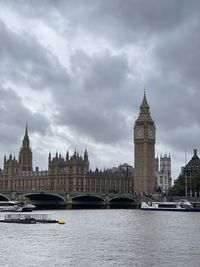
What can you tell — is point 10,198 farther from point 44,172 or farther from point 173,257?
point 173,257

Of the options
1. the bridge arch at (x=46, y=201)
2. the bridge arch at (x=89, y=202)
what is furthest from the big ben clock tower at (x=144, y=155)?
the bridge arch at (x=46, y=201)

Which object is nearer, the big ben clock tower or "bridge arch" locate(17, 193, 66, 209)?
"bridge arch" locate(17, 193, 66, 209)

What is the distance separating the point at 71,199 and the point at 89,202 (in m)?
17.5

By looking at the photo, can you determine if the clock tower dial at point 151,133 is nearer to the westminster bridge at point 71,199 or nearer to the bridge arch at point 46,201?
the westminster bridge at point 71,199

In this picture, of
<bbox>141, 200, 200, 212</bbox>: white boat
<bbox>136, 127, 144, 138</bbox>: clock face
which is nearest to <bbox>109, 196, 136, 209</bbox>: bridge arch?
<bbox>141, 200, 200, 212</bbox>: white boat

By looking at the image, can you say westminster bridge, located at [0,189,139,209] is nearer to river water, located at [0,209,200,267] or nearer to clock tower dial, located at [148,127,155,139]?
clock tower dial, located at [148,127,155,139]

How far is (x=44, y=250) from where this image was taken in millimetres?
44688

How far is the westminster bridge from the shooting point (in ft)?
435

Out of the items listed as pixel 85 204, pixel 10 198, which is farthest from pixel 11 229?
pixel 85 204

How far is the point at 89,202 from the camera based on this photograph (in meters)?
158

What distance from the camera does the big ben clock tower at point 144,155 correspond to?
584 feet

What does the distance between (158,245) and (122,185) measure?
491ft

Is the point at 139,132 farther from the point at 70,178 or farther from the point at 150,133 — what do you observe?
the point at 70,178

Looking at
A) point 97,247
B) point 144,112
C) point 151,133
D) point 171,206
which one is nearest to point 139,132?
point 151,133
